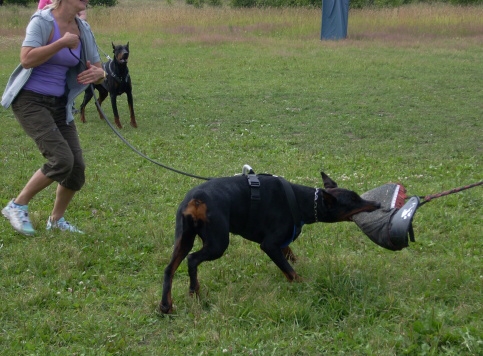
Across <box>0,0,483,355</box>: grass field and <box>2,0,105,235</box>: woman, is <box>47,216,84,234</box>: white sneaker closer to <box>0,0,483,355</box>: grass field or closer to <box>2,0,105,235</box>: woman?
<box>0,0,483,355</box>: grass field

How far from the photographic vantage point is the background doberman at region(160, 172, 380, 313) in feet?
12.7

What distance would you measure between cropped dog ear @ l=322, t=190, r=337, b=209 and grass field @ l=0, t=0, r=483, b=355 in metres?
0.39

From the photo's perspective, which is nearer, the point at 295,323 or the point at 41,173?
the point at 295,323

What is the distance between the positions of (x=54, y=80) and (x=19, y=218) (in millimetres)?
1212

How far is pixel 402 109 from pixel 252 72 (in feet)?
17.4

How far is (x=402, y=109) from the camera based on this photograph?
11023 millimetres

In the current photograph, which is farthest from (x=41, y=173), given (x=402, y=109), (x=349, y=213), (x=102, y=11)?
(x=102, y=11)

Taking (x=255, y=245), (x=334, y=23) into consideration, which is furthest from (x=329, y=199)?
(x=334, y=23)

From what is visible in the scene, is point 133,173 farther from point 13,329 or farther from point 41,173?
point 13,329

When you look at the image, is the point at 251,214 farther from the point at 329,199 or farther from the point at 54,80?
the point at 54,80

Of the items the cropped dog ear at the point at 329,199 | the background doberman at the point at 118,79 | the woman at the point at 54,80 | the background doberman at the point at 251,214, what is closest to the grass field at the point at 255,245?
the background doberman at the point at 251,214

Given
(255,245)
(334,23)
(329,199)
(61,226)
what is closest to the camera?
(329,199)

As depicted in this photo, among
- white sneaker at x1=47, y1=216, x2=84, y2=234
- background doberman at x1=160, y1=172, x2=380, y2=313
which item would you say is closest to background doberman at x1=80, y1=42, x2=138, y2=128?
white sneaker at x1=47, y1=216, x2=84, y2=234

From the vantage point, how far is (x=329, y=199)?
434 centimetres
